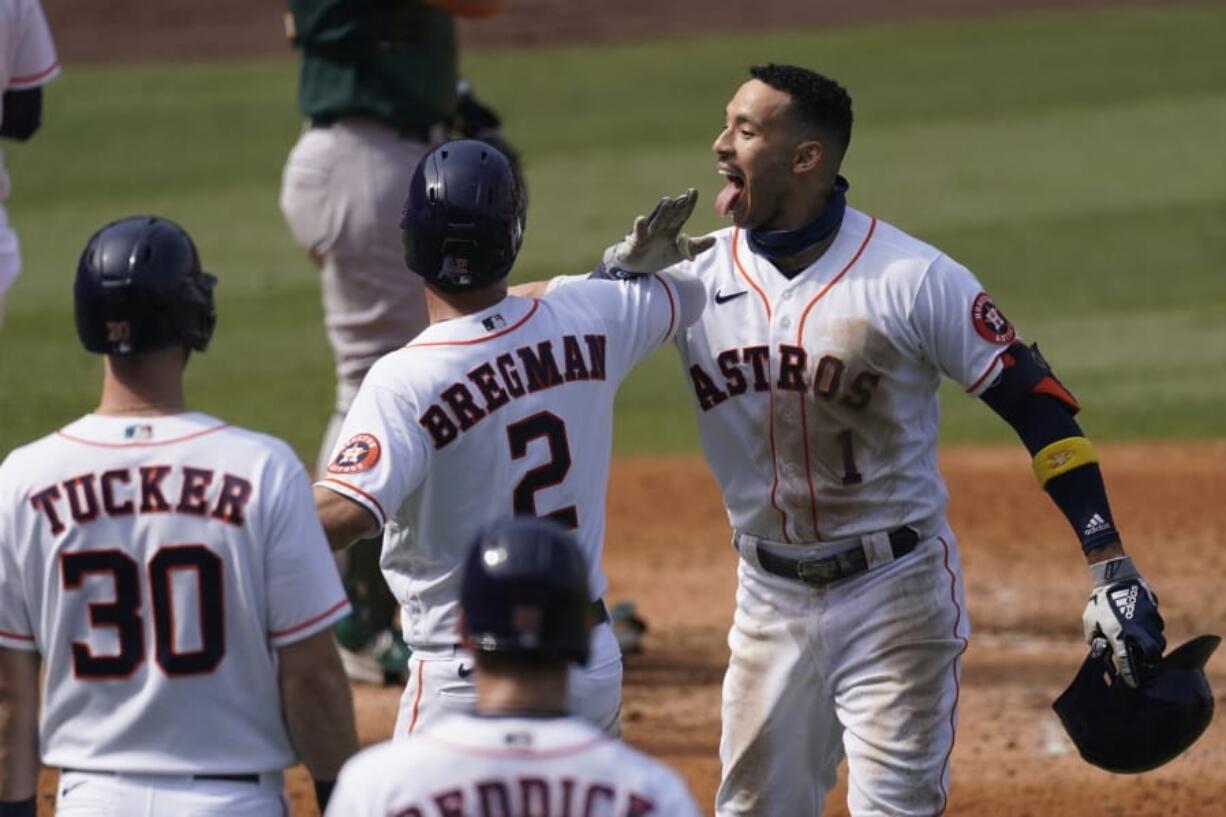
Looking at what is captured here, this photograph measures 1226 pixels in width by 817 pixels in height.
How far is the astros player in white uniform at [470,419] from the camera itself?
3928 millimetres

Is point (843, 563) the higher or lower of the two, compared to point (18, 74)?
lower

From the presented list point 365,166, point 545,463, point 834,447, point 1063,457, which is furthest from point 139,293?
point 365,166

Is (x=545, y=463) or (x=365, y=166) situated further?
(x=365, y=166)

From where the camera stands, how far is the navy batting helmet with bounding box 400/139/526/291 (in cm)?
398

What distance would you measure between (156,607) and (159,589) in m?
0.03

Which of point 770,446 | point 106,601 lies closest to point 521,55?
point 770,446

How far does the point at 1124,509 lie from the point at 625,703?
126 inches

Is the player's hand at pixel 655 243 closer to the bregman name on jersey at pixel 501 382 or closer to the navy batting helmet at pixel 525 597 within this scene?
the bregman name on jersey at pixel 501 382

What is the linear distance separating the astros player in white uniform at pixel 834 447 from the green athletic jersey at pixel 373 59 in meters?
2.39

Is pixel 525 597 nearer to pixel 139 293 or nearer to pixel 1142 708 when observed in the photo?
pixel 139 293

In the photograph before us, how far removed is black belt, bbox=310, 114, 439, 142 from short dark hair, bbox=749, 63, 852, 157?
2409 mm

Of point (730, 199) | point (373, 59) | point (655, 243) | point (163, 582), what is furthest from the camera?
point (373, 59)

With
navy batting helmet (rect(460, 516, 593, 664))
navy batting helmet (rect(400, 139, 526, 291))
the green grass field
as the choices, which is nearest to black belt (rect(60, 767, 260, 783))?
navy batting helmet (rect(460, 516, 593, 664))

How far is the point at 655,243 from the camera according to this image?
438 centimetres
